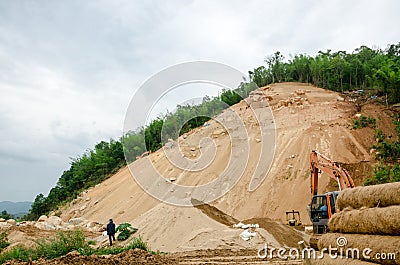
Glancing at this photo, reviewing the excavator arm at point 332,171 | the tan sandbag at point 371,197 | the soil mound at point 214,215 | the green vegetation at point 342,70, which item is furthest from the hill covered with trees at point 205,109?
the tan sandbag at point 371,197

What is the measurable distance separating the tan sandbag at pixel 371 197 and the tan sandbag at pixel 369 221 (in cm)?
10

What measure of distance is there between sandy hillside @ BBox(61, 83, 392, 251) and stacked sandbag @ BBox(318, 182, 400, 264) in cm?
866

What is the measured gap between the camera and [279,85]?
41.6 meters

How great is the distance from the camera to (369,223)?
15.0 feet

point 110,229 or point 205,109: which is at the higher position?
point 205,109

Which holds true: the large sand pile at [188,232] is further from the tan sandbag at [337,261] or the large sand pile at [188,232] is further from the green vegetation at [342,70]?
the green vegetation at [342,70]

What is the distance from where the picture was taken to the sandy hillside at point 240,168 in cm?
1702

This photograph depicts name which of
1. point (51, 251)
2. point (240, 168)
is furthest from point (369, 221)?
point (240, 168)

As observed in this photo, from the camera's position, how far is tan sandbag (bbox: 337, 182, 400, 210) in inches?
173

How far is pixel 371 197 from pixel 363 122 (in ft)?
80.2

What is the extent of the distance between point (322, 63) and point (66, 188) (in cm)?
3186

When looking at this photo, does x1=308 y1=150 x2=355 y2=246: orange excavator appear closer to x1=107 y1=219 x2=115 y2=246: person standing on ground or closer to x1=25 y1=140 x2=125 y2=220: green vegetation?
x1=107 y1=219 x2=115 y2=246: person standing on ground

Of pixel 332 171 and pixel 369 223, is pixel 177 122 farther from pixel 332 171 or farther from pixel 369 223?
pixel 369 223

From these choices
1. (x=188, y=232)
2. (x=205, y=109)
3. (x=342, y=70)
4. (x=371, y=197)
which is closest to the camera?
(x=371, y=197)
